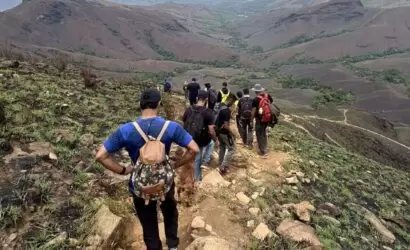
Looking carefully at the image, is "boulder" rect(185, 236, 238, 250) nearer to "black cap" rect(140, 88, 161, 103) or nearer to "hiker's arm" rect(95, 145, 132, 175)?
"hiker's arm" rect(95, 145, 132, 175)

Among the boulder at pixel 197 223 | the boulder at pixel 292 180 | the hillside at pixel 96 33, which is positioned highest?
the boulder at pixel 197 223

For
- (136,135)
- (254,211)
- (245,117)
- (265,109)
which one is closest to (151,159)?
(136,135)

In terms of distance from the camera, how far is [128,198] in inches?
271

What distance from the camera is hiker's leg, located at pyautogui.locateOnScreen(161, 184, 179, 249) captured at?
485 cm

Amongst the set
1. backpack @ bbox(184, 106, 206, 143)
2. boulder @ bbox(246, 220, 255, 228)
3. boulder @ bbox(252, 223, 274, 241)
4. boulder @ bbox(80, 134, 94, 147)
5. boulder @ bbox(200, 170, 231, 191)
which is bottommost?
boulder @ bbox(80, 134, 94, 147)

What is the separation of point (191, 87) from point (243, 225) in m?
9.29

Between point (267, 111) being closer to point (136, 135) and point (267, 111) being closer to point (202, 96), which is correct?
point (202, 96)

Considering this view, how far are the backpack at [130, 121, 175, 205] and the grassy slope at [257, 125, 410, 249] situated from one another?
2.10m

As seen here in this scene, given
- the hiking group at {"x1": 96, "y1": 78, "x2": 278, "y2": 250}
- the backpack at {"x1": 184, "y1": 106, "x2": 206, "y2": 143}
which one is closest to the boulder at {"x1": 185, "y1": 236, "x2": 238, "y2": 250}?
the hiking group at {"x1": 96, "y1": 78, "x2": 278, "y2": 250}

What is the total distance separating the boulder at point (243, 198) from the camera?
24.6ft

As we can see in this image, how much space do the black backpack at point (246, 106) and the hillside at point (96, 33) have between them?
123 m

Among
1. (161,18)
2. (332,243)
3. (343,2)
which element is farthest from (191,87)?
(343,2)

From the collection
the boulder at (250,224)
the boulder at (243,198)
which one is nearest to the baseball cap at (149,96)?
the boulder at (250,224)

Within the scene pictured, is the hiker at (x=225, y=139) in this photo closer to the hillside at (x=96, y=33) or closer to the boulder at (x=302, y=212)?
the boulder at (x=302, y=212)
